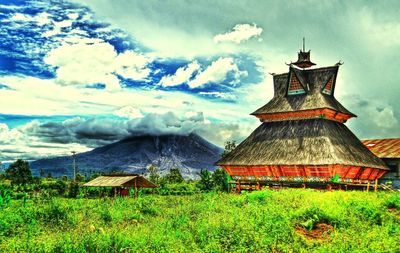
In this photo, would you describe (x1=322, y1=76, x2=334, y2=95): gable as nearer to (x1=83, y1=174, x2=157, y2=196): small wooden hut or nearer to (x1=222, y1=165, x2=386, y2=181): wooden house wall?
(x1=222, y1=165, x2=386, y2=181): wooden house wall

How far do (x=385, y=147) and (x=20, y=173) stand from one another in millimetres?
55897

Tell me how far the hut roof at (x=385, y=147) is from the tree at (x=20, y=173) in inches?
2094

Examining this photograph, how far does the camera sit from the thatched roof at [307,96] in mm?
35469

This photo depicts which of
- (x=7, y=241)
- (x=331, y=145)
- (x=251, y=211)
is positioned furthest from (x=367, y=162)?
(x=7, y=241)

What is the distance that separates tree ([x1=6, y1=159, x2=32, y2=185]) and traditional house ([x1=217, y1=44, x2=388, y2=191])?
43543 millimetres

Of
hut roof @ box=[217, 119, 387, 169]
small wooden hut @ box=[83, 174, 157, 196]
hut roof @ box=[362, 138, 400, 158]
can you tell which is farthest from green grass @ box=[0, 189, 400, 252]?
small wooden hut @ box=[83, 174, 157, 196]

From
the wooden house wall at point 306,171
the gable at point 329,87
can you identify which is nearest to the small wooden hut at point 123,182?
the wooden house wall at point 306,171

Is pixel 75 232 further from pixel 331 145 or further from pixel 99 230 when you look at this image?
pixel 331 145

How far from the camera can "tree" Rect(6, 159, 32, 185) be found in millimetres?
66750

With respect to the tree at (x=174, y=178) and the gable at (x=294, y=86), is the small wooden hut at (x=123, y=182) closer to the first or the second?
the gable at (x=294, y=86)

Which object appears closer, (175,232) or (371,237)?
(371,237)

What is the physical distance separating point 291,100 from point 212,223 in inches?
1010

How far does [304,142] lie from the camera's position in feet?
108

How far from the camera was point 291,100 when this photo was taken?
37.2 m
